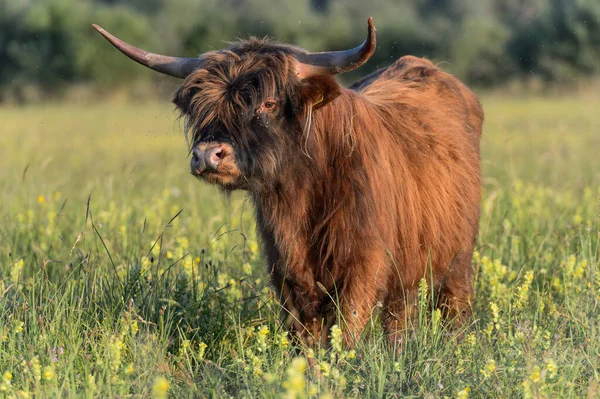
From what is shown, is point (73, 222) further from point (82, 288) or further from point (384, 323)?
point (384, 323)

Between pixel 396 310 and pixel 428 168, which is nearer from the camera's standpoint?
pixel 396 310

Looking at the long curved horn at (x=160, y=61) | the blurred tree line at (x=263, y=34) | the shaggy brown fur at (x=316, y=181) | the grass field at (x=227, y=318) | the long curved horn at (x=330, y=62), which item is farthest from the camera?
the blurred tree line at (x=263, y=34)

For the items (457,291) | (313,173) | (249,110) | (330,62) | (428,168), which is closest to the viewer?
(249,110)

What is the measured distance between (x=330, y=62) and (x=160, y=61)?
1161mm

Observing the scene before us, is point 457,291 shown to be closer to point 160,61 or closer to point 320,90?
point 320,90

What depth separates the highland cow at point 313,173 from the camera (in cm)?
474

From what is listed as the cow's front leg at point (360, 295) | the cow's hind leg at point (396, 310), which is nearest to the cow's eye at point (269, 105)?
the cow's front leg at point (360, 295)

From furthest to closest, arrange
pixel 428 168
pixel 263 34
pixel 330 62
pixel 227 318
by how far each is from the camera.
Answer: pixel 263 34 → pixel 428 168 → pixel 227 318 → pixel 330 62

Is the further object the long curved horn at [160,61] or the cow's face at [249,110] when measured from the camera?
the long curved horn at [160,61]

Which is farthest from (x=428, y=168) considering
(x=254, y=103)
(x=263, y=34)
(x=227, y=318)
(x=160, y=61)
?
(x=263, y=34)

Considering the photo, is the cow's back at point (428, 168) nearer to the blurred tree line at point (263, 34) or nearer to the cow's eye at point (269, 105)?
the cow's eye at point (269, 105)

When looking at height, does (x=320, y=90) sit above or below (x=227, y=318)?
above

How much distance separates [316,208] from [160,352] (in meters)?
1.19

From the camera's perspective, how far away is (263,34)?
3297 centimetres
